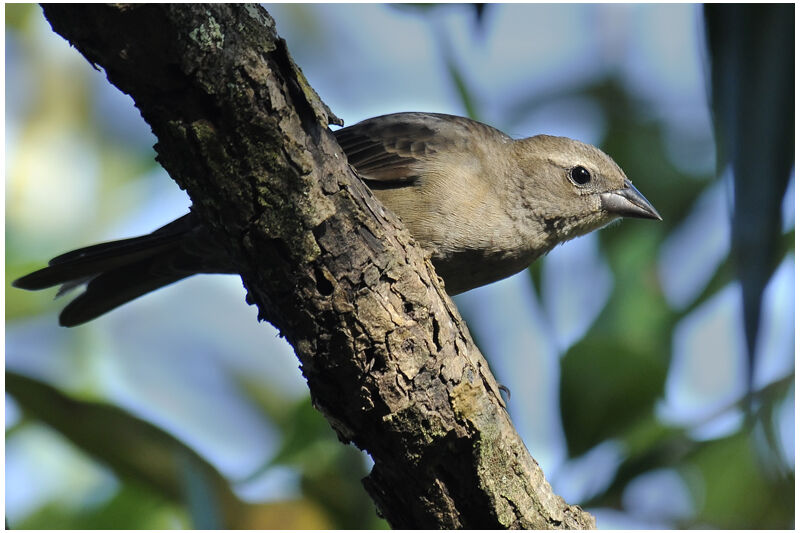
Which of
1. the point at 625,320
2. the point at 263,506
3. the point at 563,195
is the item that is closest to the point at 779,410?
the point at 625,320

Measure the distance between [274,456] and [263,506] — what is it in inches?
21.7

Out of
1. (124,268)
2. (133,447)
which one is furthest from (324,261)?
(133,447)

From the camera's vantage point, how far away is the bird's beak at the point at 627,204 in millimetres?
4781

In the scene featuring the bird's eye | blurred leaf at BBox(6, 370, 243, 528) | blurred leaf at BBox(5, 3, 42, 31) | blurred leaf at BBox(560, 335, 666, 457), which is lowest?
blurred leaf at BBox(6, 370, 243, 528)

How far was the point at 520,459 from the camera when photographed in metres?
3.01

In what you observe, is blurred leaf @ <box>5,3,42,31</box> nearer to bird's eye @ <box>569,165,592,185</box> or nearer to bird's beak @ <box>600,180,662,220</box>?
bird's eye @ <box>569,165,592,185</box>

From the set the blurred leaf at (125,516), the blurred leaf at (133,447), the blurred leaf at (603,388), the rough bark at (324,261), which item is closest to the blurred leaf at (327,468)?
the blurred leaf at (133,447)

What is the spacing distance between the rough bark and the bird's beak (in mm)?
2101

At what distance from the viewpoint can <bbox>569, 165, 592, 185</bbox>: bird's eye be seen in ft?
15.8

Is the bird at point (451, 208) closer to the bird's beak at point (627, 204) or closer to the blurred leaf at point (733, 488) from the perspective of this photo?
the bird's beak at point (627, 204)

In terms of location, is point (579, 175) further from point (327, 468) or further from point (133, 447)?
point (133, 447)

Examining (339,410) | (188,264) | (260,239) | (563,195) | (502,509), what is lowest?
(502,509)

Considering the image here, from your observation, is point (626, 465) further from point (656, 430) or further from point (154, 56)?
point (154, 56)

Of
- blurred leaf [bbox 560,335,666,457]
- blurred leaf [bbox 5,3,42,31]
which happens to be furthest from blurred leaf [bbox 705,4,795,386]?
blurred leaf [bbox 5,3,42,31]
